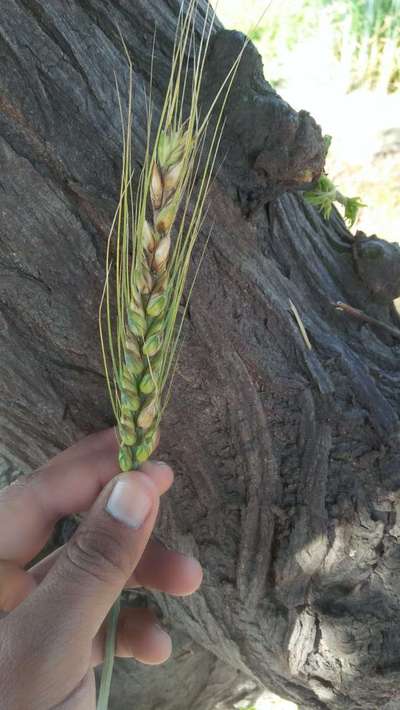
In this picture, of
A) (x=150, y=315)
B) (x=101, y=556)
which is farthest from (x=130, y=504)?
(x=150, y=315)

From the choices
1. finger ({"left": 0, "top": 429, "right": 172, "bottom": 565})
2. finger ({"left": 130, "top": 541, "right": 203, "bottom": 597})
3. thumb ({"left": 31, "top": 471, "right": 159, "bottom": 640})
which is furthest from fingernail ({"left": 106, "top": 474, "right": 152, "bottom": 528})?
finger ({"left": 130, "top": 541, "right": 203, "bottom": 597})

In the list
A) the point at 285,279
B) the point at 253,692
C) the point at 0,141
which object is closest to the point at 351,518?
the point at 285,279

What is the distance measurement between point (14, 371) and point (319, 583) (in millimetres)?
719

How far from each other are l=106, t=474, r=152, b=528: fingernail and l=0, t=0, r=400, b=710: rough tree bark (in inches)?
6.9

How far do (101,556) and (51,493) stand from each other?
13.1 inches

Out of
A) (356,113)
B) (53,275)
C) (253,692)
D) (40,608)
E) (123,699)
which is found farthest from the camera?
(356,113)

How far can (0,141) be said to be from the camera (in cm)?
104

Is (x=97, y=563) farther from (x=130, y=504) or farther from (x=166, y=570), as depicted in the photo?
(x=166, y=570)

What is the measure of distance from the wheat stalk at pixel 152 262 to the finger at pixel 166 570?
0.21 metres

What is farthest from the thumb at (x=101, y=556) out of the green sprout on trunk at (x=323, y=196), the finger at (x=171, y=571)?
the green sprout on trunk at (x=323, y=196)

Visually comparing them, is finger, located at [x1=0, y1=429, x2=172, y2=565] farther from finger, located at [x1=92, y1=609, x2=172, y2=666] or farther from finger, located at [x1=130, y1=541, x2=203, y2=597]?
finger, located at [x1=92, y1=609, x2=172, y2=666]

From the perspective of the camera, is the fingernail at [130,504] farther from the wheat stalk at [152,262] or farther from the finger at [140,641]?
the finger at [140,641]

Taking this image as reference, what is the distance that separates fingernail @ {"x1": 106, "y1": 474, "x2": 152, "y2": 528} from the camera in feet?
3.59

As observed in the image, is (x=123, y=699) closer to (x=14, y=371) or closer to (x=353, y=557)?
(x=353, y=557)
